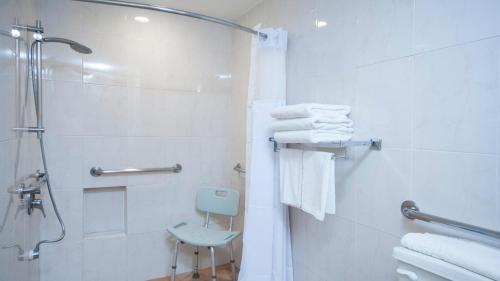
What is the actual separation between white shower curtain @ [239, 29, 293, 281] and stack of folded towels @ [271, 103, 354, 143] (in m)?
0.31

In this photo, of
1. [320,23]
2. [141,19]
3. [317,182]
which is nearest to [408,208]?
[317,182]

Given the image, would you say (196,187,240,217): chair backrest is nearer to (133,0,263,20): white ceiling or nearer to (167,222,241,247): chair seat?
(167,222,241,247): chair seat

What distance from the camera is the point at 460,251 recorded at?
2.88 feet

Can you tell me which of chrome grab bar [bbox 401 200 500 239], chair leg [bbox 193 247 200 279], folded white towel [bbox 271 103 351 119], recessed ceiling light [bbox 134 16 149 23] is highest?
recessed ceiling light [bbox 134 16 149 23]

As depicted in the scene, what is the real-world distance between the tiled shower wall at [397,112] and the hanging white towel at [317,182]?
0.16 m

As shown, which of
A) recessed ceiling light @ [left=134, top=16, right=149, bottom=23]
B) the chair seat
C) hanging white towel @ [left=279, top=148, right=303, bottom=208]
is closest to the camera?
hanging white towel @ [left=279, top=148, right=303, bottom=208]

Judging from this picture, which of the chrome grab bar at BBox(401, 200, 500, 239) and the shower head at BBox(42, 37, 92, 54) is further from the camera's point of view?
the shower head at BBox(42, 37, 92, 54)

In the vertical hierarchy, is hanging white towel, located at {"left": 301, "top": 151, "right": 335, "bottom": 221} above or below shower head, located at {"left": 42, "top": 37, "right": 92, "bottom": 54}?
below

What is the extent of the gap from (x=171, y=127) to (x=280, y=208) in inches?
45.0

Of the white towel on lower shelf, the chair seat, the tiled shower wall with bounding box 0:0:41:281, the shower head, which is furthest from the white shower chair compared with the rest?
the shower head

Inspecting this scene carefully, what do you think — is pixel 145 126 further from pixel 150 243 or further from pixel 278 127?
pixel 278 127

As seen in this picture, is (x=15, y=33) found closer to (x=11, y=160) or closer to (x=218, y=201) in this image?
(x=11, y=160)

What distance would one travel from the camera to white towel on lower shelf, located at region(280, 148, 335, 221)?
4.47 ft

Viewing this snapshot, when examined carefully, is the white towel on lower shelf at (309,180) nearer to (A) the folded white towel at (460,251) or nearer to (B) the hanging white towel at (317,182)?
(B) the hanging white towel at (317,182)
